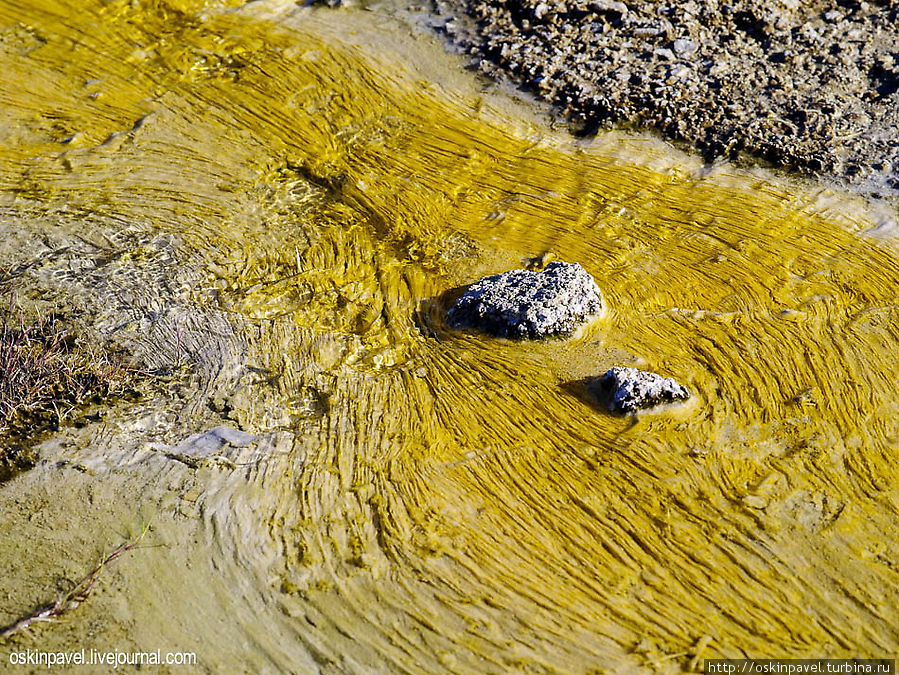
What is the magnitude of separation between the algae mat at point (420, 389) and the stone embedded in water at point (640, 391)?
0.27 feet

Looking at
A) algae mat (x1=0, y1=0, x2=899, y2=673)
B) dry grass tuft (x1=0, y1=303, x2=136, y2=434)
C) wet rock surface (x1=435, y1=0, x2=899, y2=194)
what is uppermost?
wet rock surface (x1=435, y1=0, x2=899, y2=194)

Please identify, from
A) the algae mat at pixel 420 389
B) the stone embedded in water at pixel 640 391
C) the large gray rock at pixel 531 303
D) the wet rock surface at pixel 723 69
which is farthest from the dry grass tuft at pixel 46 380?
the wet rock surface at pixel 723 69

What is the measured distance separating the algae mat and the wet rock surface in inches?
12.0

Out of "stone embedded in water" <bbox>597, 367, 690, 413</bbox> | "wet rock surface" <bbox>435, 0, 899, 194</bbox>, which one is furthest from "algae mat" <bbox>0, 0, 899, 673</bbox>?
"wet rock surface" <bbox>435, 0, 899, 194</bbox>

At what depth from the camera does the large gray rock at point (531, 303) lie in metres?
3.96

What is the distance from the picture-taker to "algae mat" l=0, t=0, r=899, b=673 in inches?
117

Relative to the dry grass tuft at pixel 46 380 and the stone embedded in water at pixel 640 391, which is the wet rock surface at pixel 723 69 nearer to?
the stone embedded in water at pixel 640 391

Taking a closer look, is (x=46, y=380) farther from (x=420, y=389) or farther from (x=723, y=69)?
(x=723, y=69)

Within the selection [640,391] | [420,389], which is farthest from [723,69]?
[420,389]

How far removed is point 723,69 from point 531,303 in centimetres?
272

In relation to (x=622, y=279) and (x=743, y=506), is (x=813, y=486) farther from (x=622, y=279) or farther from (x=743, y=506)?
(x=622, y=279)

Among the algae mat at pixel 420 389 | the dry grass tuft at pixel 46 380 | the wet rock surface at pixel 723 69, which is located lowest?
the dry grass tuft at pixel 46 380

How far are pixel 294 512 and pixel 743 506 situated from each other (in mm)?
1862

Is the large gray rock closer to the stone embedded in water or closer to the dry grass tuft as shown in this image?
the stone embedded in water
